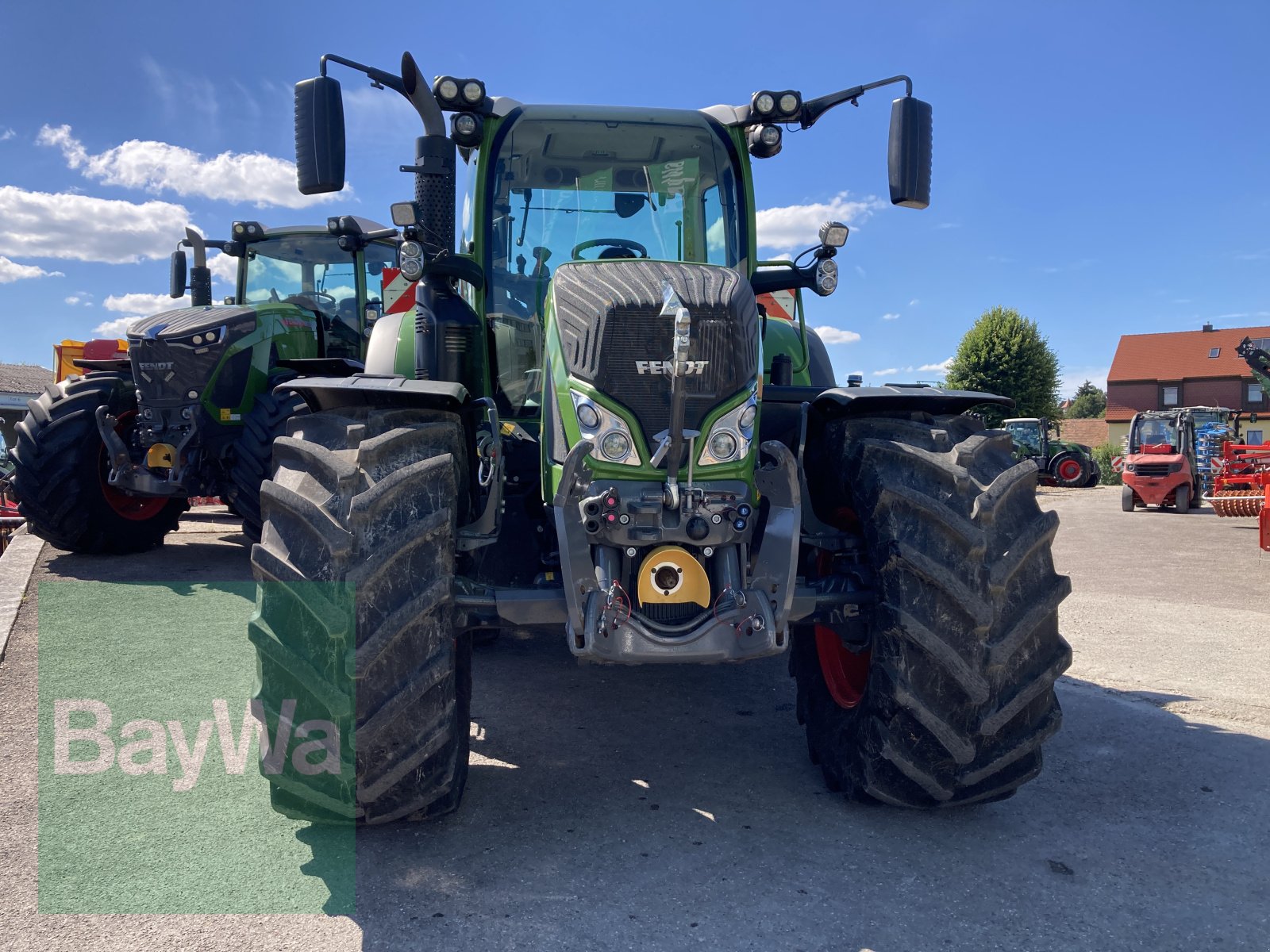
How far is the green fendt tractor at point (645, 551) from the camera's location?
9.75ft

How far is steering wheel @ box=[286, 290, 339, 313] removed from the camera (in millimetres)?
9938

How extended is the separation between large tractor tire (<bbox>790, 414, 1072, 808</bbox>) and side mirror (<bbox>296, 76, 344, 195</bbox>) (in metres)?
2.20

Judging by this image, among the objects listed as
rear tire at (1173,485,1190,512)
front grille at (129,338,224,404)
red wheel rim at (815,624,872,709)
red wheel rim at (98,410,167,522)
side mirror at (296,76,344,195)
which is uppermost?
side mirror at (296,76,344,195)

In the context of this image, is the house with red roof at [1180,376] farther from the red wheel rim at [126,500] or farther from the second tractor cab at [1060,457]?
the red wheel rim at [126,500]

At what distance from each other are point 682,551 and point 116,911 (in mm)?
1937

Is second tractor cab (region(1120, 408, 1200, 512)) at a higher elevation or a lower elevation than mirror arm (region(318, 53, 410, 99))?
lower

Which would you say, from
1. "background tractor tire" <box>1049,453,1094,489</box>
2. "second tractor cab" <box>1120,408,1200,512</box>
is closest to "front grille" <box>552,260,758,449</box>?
"second tractor cab" <box>1120,408,1200,512</box>

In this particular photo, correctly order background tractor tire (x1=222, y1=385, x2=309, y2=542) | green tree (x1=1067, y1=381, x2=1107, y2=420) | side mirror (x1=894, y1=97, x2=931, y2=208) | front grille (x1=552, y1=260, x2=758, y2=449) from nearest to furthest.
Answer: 1. front grille (x1=552, y1=260, x2=758, y2=449)
2. side mirror (x1=894, y1=97, x2=931, y2=208)
3. background tractor tire (x1=222, y1=385, x2=309, y2=542)
4. green tree (x1=1067, y1=381, x2=1107, y2=420)

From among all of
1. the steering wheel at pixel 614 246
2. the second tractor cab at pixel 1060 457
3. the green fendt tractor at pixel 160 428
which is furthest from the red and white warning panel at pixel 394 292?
the second tractor cab at pixel 1060 457

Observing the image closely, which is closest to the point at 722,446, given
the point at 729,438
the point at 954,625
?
the point at 729,438

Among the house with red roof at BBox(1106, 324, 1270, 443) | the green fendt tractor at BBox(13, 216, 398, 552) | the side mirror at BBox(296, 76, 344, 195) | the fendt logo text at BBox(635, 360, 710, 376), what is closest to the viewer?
the fendt logo text at BBox(635, 360, 710, 376)

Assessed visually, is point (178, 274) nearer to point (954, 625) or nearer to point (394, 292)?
point (394, 292)

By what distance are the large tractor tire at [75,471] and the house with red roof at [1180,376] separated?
55.1 m

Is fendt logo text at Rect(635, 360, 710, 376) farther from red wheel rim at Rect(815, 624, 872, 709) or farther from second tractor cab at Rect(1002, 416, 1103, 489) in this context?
second tractor cab at Rect(1002, 416, 1103, 489)
